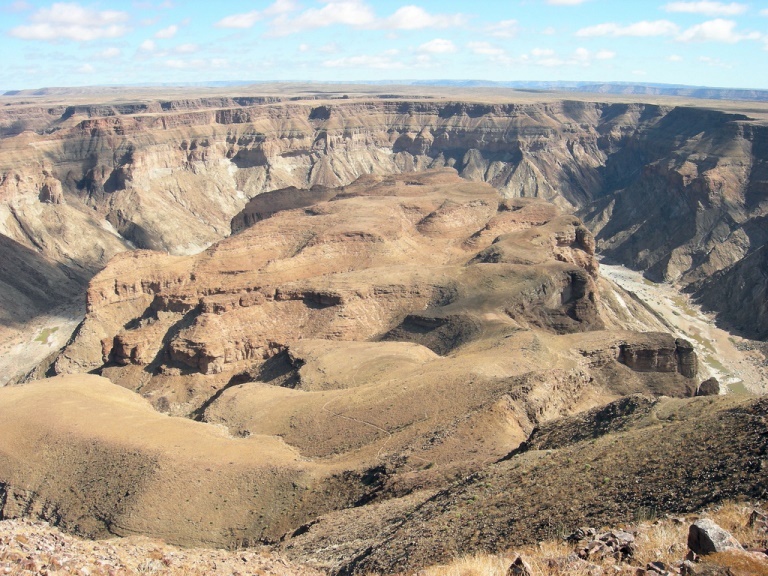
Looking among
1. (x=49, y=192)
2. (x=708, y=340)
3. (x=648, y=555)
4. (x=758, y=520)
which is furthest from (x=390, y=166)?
(x=648, y=555)

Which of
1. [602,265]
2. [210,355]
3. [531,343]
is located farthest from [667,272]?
[210,355]

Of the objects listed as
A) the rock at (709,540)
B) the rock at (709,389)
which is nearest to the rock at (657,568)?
the rock at (709,540)

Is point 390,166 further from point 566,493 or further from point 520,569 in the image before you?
point 520,569

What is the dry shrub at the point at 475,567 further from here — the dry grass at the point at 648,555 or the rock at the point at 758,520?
the rock at the point at 758,520

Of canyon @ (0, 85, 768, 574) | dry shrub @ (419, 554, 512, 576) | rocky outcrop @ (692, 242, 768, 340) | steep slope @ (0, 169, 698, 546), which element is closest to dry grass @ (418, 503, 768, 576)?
dry shrub @ (419, 554, 512, 576)

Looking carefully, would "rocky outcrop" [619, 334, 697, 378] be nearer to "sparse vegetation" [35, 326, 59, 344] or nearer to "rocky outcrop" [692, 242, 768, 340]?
"rocky outcrop" [692, 242, 768, 340]
